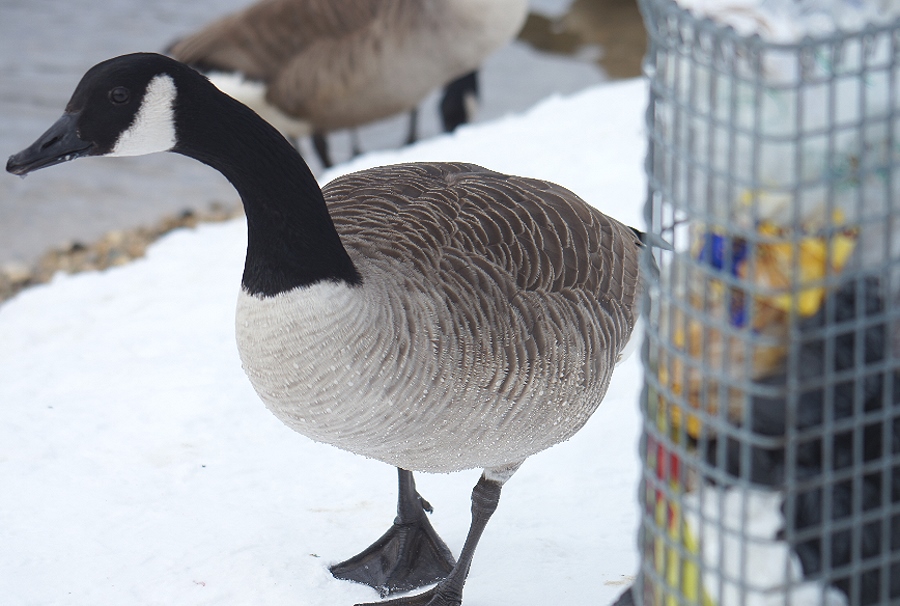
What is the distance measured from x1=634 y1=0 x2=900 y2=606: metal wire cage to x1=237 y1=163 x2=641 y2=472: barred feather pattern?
765 millimetres

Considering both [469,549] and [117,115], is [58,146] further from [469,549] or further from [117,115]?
[469,549]

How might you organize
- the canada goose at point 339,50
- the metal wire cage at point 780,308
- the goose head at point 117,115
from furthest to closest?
the canada goose at point 339,50, the goose head at point 117,115, the metal wire cage at point 780,308

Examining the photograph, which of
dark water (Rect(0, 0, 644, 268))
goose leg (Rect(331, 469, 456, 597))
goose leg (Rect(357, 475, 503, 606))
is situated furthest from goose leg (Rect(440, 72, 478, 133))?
goose leg (Rect(357, 475, 503, 606))

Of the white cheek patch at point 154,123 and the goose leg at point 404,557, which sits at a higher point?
the white cheek patch at point 154,123

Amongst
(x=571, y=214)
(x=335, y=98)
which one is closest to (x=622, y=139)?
(x=335, y=98)

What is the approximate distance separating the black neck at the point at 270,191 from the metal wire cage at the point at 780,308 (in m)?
0.83

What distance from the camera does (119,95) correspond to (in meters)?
2.12

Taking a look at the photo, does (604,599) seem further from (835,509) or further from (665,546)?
(835,509)

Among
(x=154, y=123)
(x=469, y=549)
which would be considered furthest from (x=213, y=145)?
(x=469, y=549)

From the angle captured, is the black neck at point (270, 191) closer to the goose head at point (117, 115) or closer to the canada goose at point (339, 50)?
the goose head at point (117, 115)

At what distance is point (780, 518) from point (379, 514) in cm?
167

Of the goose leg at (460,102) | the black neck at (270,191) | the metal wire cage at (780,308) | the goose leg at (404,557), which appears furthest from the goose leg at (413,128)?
the metal wire cage at (780,308)

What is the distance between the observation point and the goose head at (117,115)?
2113 mm

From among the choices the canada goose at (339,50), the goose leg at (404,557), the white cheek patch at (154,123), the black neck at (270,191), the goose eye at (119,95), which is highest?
the goose eye at (119,95)
